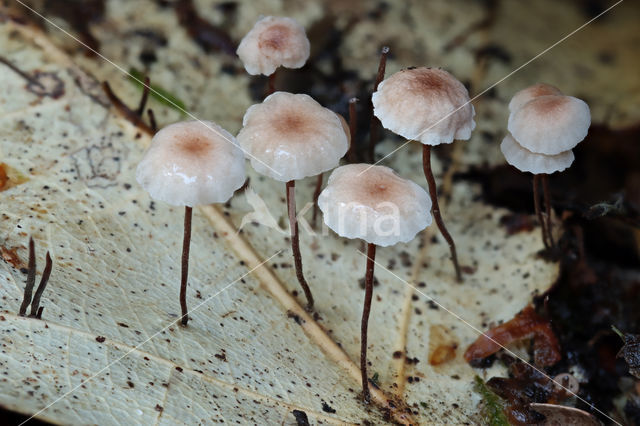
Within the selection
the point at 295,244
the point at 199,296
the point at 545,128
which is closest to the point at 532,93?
the point at 545,128

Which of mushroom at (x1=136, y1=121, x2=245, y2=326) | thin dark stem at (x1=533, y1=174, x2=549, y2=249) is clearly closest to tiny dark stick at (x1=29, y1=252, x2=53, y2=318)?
mushroom at (x1=136, y1=121, x2=245, y2=326)

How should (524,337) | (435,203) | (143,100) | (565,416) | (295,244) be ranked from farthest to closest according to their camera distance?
(143,100)
(435,203)
(524,337)
(295,244)
(565,416)

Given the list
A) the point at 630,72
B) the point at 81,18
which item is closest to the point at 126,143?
the point at 81,18

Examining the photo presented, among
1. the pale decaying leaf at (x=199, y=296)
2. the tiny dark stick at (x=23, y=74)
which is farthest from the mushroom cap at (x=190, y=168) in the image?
the tiny dark stick at (x=23, y=74)

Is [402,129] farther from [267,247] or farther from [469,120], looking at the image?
[267,247]

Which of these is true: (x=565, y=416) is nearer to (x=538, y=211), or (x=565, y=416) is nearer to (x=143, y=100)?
(x=538, y=211)

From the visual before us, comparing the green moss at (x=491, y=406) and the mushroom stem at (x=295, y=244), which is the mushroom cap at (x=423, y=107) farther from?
the green moss at (x=491, y=406)

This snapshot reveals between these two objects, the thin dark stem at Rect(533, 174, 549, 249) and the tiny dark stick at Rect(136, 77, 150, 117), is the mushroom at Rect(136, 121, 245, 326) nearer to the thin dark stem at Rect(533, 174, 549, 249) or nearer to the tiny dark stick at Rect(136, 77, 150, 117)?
the tiny dark stick at Rect(136, 77, 150, 117)
